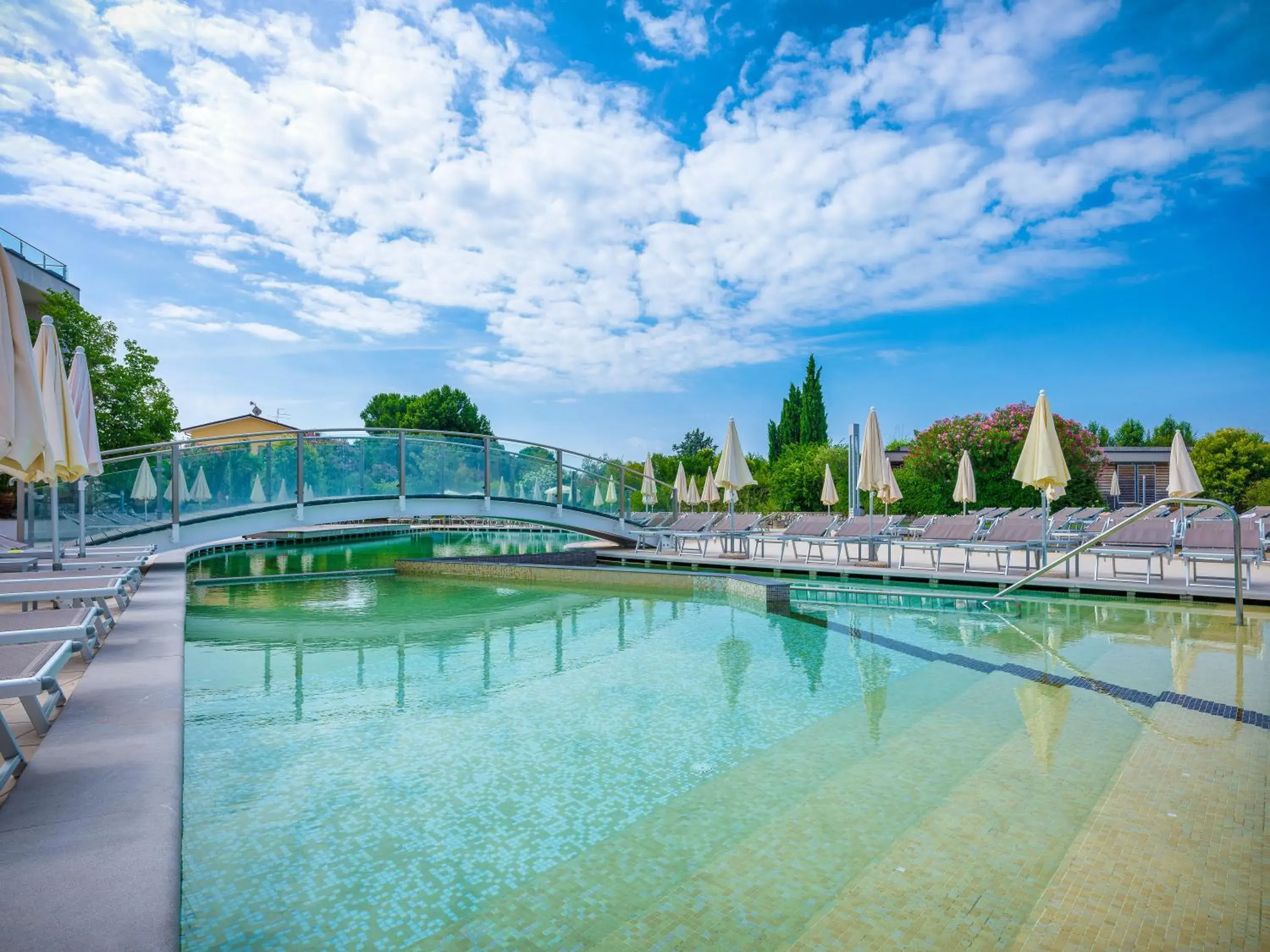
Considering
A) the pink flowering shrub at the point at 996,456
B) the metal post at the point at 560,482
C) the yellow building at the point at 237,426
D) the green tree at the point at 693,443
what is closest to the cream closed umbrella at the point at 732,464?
the metal post at the point at 560,482

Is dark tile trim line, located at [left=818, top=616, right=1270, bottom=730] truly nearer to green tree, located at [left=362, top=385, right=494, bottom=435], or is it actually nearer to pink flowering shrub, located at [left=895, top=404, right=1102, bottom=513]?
pink flowering shrub, located at [left=895, top=404, right=1102, bottom=513]

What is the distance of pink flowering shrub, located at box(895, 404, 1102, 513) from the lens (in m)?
21.2

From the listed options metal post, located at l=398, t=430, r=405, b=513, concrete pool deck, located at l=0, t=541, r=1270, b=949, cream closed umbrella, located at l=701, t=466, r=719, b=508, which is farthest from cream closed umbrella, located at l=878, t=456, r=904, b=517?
concrete pool deck, located at l=0, t=541, r=1270, b=949

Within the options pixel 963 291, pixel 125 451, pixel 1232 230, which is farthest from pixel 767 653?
pixel 1232 230

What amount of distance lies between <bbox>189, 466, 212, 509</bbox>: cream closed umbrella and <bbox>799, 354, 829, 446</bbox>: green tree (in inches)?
1130

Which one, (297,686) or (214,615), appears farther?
(214,615)

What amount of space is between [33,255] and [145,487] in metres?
20.0

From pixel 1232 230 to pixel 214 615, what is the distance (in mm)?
43331

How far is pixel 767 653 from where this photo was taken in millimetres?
7035

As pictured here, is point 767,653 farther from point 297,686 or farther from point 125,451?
point 125,451

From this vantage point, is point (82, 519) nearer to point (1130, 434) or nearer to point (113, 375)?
point (113, 375)

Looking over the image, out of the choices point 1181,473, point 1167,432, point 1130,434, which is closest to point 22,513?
point 1181,473

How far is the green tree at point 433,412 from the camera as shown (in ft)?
153

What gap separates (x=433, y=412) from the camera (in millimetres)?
46625
